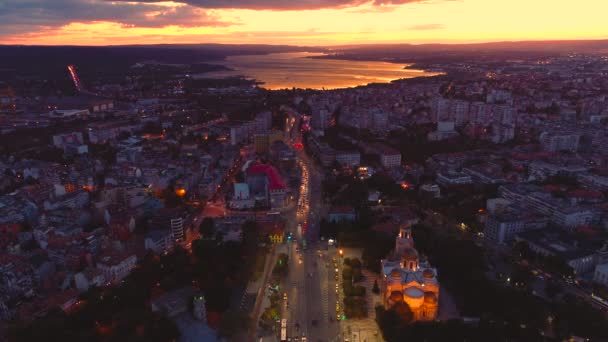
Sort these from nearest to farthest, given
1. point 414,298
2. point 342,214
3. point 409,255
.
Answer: point 414,298 → point 409,255 → point 342,214

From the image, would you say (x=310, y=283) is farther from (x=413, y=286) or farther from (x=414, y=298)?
(x=414, y=298)

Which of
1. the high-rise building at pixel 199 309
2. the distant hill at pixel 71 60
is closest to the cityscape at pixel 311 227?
the high-rise building at pixel 199 309

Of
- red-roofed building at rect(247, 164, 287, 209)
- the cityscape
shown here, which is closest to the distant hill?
the cityscape

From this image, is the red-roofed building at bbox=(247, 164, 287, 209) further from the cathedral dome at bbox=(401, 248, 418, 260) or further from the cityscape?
the cathedral dome at bbox=(401, 248, 418, 260)

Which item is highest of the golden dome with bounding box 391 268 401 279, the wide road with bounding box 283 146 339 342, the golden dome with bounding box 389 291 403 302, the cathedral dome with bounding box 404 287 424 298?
the golden dome with bounding box 391 268 401 279

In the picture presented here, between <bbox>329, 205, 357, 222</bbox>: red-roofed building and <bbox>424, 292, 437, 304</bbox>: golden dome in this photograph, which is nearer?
<bbox>424, 292, 437, 304</bbox>: golden dome

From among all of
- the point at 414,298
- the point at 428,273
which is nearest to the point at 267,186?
the point at 428,273

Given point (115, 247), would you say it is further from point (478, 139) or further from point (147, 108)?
point (147, 108)

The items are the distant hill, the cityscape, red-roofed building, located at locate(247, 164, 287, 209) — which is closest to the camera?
the cityscape

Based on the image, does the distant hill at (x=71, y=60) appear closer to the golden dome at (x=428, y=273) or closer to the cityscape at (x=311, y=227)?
the cityscape at (x=311, y=227)
